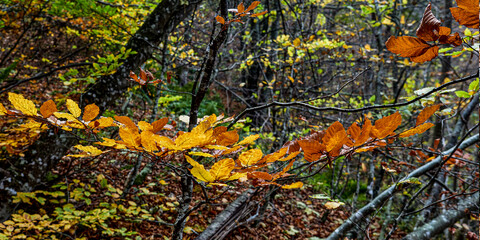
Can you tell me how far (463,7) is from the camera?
1.63 feet

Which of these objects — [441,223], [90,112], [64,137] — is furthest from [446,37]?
[441,223]

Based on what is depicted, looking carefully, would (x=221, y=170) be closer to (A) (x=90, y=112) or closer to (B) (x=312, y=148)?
(B) (x=312, y=148)

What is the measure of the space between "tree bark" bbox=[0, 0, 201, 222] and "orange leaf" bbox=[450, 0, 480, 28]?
5.65ft

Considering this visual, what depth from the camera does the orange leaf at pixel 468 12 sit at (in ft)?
1.60

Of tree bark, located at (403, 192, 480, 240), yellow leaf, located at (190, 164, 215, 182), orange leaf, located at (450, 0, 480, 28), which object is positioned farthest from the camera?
tree bark, located at (403, 192, 480, 240)

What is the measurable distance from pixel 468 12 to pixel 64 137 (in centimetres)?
289

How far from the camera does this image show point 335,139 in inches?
24.8

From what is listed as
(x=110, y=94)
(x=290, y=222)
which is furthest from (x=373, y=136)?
(x=290, y=222)

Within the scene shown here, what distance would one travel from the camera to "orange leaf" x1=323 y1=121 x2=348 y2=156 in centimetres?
63

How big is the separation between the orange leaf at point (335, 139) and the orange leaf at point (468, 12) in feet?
1.10

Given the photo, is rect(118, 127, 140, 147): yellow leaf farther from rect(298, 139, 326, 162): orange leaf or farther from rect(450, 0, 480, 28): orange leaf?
rect(450, 0, 480, 28): orange leaf

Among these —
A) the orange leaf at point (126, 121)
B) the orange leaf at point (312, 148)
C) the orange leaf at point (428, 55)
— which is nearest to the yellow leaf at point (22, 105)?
the orange leaf at point (126, 121)

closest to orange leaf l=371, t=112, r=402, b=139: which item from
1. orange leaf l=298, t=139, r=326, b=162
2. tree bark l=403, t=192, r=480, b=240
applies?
orange leaf l=298, t=139, r=326, b=162

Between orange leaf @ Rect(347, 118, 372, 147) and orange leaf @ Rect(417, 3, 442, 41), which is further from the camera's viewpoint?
orange leaf @ Rect(347, 118, 372, 147)
